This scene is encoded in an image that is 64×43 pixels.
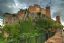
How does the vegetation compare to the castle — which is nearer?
the vegetation

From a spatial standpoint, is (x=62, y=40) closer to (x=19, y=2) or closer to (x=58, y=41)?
(x=58, y=41)

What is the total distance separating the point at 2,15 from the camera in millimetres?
3350

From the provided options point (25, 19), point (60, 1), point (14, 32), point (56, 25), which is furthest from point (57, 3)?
point (14, 32)

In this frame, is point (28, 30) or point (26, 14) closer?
point (28, 30)

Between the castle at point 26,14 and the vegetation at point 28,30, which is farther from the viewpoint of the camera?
the castle at point 26,14

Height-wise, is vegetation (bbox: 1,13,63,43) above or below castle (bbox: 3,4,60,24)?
below

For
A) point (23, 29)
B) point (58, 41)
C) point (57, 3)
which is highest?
point (57, 3)

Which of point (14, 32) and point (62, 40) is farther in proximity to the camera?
point (14, 32)

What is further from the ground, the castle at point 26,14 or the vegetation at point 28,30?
the castle at point 26,14

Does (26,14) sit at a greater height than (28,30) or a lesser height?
greater

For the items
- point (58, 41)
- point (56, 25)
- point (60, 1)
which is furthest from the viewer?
point (56, 25)

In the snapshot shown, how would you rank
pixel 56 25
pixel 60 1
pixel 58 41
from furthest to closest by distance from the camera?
pixel 56 25, pixel 60 1, pixel 58 41

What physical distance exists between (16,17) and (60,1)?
91cm

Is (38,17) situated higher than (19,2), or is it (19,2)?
(19,2)
